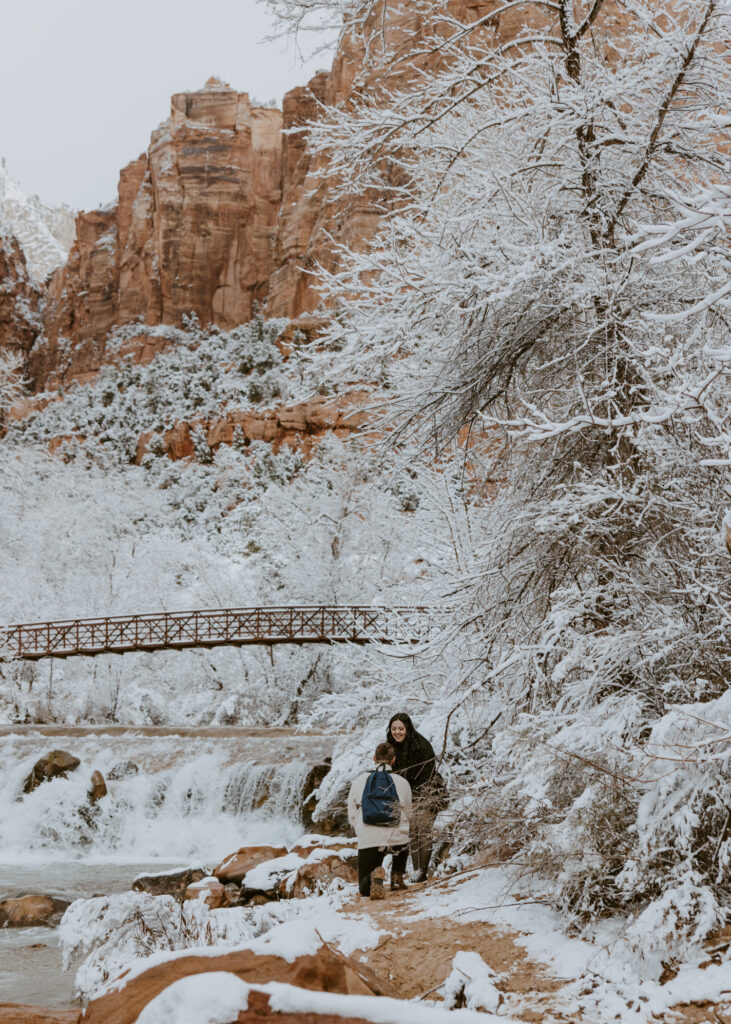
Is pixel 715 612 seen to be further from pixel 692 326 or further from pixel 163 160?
pixel 163 160

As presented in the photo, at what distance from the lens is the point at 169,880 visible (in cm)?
998

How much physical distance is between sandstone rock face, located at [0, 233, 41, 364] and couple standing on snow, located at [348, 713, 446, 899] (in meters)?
78.5

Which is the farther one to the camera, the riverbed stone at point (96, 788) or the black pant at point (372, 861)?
the riverbed stone at point (96, 788)

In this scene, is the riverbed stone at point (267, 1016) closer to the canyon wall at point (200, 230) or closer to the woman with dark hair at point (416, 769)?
the woman with dark hair at point (416, 769)

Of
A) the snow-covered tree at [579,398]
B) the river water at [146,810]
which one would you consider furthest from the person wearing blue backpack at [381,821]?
the river water at [146,810]

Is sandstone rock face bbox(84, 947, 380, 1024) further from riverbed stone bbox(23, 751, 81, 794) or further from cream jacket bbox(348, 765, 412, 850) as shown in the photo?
riverbed stone bbox(23, 751, 81, 794)

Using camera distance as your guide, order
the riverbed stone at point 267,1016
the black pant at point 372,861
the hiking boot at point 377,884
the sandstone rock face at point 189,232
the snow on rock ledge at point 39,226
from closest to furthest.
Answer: the riverbed stone at point 267,1016 < the hiking boot at point 377,884 < the black pant at point 372,861 < the sandstone rock face at point 189,232 < the snow on rock ledge at point 39,226

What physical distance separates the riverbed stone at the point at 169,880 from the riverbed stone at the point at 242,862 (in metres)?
0.48

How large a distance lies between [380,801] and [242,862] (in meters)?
4.07

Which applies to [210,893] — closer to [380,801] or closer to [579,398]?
[380,801]

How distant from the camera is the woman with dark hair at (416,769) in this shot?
6.02 meters

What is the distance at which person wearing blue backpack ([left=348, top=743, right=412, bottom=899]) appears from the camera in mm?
5844

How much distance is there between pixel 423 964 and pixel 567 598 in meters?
2.05

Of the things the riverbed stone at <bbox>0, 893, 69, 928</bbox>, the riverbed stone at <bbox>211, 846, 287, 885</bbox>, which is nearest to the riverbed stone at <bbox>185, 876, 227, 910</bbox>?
the riverbed stone at <bbox>211, 846, 287, 885</bbox>
